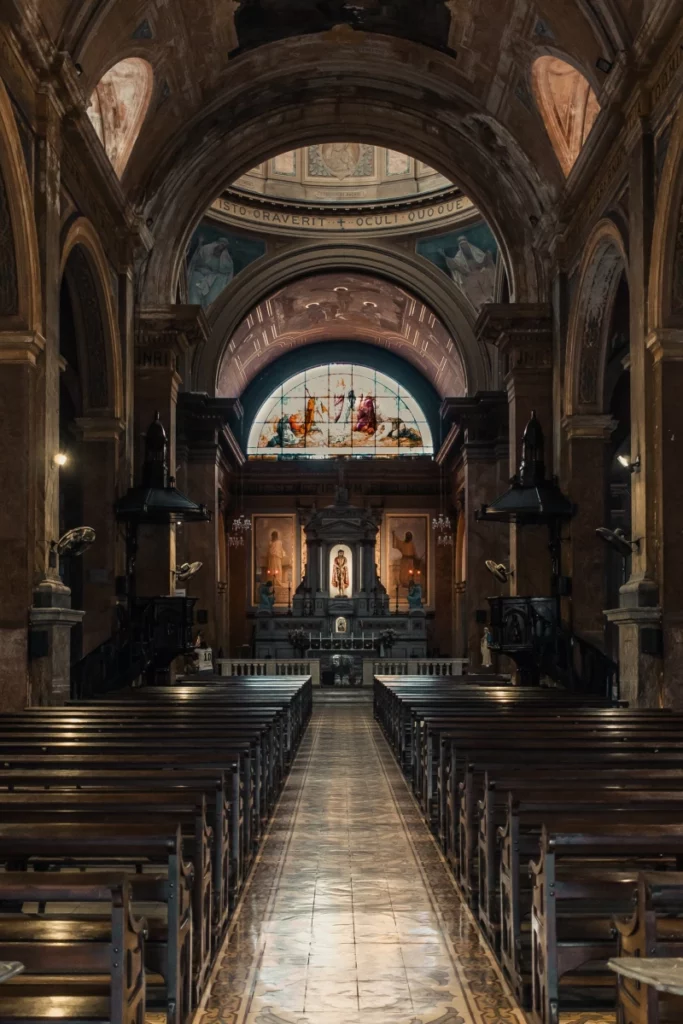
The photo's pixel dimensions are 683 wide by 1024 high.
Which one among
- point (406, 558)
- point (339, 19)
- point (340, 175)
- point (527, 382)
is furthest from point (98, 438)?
point (406, 558)

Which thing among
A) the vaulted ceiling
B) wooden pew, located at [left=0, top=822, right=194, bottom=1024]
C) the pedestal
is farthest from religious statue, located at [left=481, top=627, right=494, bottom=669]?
wooden pew, located at [left=0, top=822, right=194, bottom=1024]

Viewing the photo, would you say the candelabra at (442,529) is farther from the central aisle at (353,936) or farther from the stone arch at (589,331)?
the central aisle at (353,936)

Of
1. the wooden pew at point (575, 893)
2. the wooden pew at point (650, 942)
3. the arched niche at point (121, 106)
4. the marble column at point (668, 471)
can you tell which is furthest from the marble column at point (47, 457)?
the wooden pew at point (650, 942)

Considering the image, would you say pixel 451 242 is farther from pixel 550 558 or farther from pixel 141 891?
pixel 141 891

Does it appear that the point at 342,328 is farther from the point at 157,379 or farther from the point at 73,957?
the point at 73,957

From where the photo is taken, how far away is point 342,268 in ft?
95.3

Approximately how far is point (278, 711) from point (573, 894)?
7125mm

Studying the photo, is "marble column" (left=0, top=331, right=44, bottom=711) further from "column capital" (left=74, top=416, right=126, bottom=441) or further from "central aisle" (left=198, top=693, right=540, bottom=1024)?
"column capital" (left=74, top=416, right=126, bottom=441)

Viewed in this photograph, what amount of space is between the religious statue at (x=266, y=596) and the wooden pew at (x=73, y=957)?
94.7 ft

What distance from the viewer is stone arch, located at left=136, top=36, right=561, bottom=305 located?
19.1m

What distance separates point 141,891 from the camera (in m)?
4.36

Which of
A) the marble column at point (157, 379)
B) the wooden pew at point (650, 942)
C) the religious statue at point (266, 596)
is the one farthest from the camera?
the religious statue at point (266, 596)

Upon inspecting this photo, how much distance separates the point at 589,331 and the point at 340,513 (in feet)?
52.4

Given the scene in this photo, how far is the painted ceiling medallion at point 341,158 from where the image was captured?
29.2 metres
